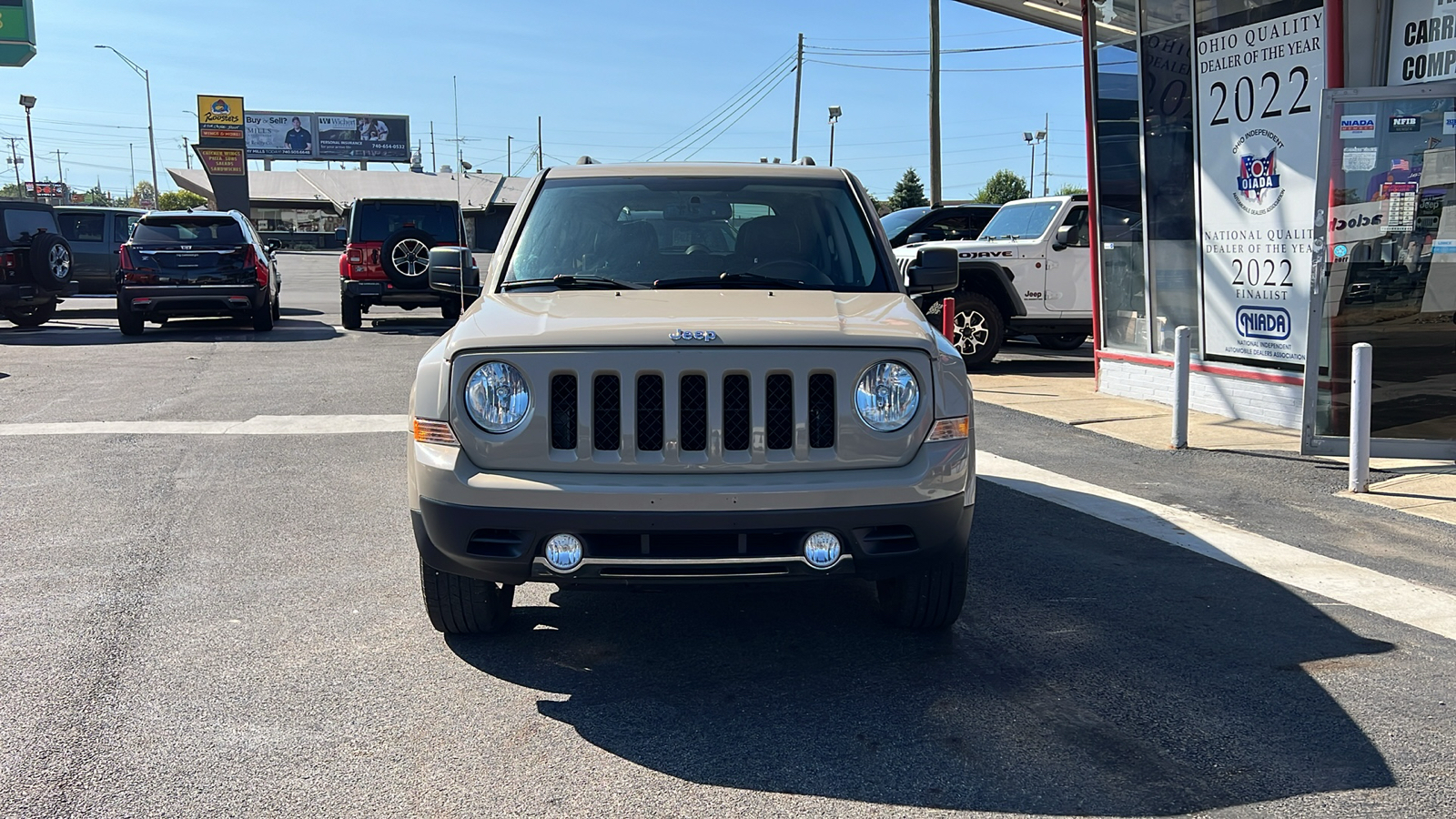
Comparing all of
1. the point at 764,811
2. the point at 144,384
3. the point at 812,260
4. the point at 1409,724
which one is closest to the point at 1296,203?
the point at 812,260

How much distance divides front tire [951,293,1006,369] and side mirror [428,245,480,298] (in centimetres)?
869

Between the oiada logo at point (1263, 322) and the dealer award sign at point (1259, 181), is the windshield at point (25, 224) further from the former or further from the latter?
the oiada logo at point (1263, 322)

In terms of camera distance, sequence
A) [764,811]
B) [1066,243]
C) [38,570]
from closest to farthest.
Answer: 1. [764,811]
2. [38,570]
3. [1066,243]

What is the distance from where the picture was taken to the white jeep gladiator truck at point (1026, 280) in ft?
44.0

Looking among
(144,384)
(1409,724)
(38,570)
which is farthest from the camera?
(144,384)

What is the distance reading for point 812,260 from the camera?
16.3ft

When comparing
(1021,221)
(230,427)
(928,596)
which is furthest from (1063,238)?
(928,596)

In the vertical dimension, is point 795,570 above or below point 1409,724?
above

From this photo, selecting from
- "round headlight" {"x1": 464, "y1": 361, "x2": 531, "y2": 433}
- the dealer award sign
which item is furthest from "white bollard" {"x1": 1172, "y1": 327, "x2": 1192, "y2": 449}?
"round headlight" {"x1": 464, "y1": 361, "x2": 531, "y2": 433}

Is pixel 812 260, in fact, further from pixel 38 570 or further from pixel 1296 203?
pixel 1296 203

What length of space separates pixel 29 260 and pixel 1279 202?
16.7 meters

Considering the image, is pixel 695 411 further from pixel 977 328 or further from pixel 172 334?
pixel 172 334

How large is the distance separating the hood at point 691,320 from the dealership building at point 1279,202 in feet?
17.1

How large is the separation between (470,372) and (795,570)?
3.98 ft
